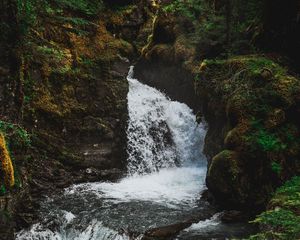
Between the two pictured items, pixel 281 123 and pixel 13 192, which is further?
pixel 281 123

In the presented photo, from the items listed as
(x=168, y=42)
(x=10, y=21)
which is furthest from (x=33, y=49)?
(x=168, y=42)

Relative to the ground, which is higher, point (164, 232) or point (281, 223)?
point (281, 223)

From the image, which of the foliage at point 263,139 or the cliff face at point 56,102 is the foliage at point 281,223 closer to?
the foliage at point 263,139

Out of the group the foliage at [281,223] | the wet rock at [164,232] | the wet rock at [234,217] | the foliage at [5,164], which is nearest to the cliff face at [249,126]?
the wet rock at [234,217]

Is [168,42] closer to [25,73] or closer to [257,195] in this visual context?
[25,73]

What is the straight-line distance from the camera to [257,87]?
10.2 metres

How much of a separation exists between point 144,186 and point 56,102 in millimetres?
4555

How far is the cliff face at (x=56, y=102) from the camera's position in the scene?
7828 millimetres

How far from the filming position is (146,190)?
1177 centimetres

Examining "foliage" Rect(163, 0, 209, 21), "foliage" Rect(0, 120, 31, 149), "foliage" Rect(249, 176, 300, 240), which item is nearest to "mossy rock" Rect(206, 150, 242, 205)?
"foliage" Rect(249, 176, 300, 240)

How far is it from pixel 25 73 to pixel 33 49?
136 inches

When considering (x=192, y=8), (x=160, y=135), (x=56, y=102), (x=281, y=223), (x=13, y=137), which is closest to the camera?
(x=281, y=223)

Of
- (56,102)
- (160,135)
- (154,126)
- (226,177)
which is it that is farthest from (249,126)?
(56,102)

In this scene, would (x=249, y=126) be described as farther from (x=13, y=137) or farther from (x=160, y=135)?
(x=13, y=137)
